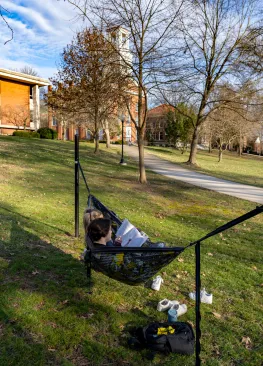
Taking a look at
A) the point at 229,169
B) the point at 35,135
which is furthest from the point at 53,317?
the point at 35,135

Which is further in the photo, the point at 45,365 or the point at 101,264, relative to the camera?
the point at 101,264

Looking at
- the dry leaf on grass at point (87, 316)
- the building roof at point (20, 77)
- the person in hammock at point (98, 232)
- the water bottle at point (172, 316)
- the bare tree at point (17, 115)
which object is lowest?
the dry leaf on grass at point (87, 316)

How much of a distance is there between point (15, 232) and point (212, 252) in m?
3.48

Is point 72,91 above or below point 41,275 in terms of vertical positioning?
above

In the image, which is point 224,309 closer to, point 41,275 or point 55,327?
point 55,327

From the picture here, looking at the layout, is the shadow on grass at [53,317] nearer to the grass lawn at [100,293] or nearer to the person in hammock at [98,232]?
the grass lawn at [100,293]

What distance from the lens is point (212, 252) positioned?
554 centimetres

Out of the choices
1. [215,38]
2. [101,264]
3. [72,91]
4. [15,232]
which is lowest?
[15,232]

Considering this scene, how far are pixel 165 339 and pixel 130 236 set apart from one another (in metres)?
1.30

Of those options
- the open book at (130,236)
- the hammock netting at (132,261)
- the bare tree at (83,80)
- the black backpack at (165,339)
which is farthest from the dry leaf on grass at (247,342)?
the bare tree at (83,80)

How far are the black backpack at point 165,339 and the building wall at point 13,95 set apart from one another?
29248mm

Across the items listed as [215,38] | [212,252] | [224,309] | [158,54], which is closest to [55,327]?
[224,309]

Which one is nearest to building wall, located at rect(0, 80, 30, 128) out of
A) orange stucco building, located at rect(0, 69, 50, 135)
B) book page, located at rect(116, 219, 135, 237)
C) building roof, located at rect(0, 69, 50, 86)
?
orange stucco building, located at rect(0, 69, 50, 135)

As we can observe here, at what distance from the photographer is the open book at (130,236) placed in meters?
3.58
